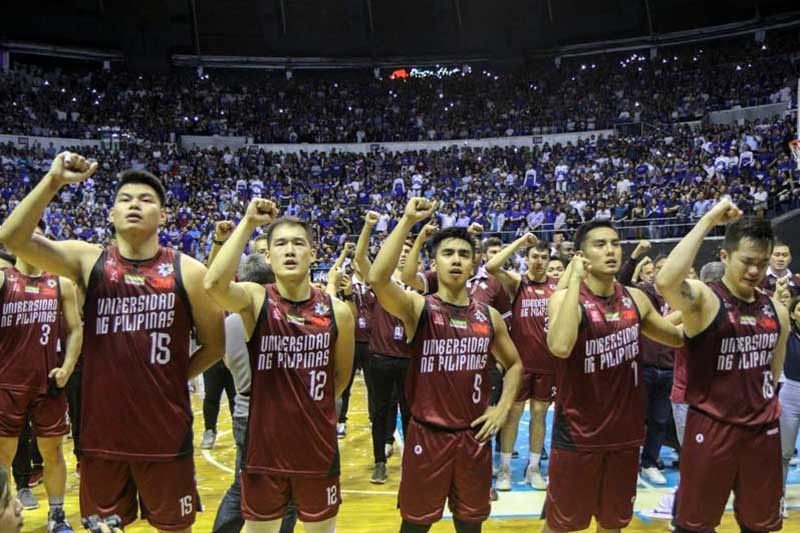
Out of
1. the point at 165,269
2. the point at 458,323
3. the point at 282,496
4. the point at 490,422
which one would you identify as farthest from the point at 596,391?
the point at 165,269

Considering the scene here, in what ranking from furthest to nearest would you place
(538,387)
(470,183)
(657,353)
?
(470,183) → (657,353) → (538,387)

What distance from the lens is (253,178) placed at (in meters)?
27.2

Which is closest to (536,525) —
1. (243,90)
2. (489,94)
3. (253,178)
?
(253,178)

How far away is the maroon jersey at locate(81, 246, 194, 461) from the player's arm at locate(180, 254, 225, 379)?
0.07 meters

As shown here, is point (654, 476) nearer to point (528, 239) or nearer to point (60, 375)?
point (528, 239)

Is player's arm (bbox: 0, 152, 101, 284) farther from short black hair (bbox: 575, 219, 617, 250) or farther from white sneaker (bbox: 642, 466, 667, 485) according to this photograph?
white sneaker (bbox: 642, 466, 667, 485)

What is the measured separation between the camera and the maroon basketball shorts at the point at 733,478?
4000 millimetres

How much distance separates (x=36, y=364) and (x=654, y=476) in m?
5.14

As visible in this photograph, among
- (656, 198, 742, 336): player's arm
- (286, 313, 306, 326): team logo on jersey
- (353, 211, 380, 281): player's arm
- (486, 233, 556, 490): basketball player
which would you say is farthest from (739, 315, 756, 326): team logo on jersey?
(486, 233, 556, 490): basketball player

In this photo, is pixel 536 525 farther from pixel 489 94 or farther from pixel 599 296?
pixel 489 94

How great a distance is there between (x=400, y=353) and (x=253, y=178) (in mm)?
21336

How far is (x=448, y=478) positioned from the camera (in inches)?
161

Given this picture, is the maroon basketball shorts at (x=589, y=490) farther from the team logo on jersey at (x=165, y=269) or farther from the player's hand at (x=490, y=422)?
the team logo on jersey at (x=165, y=269)

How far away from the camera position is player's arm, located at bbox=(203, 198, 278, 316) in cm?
341
